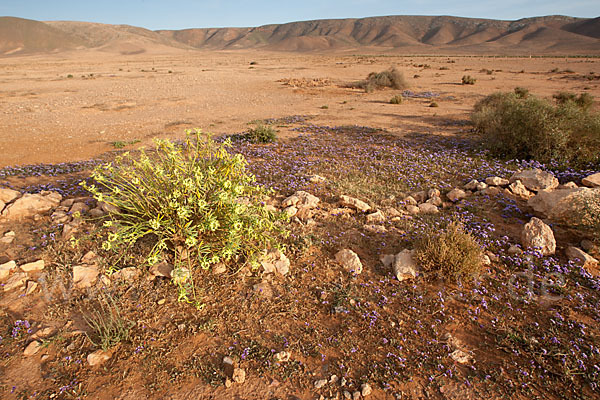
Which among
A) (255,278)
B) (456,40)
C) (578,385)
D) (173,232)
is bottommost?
(578,385)

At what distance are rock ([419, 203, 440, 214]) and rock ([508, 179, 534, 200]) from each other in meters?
1.56

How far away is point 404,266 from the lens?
11.6ft

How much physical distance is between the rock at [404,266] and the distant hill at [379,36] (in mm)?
101565

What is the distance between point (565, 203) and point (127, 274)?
18.4 ft

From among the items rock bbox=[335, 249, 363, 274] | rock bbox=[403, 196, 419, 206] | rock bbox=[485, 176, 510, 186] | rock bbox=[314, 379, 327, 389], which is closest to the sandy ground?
rock bbox=[485, 176, 510, 186]

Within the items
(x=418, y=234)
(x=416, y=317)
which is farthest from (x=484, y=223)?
(x=416, y=317)

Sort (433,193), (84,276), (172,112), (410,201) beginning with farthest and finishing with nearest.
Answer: (172,112), (433,193), (410,201), (84,276)

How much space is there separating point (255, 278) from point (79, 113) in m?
13.9

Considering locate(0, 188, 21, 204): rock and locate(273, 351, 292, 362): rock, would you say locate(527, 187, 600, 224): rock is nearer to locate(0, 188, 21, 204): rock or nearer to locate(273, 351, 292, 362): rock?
locate(273, 351, 292, 362): rock

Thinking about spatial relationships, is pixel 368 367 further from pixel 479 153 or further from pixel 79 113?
pixel 79 113

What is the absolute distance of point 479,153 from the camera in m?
7.66

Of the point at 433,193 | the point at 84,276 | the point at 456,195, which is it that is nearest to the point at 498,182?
the point at 456,195

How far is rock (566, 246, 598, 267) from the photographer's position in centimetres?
362

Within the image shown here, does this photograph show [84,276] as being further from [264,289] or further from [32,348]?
[264,289]
